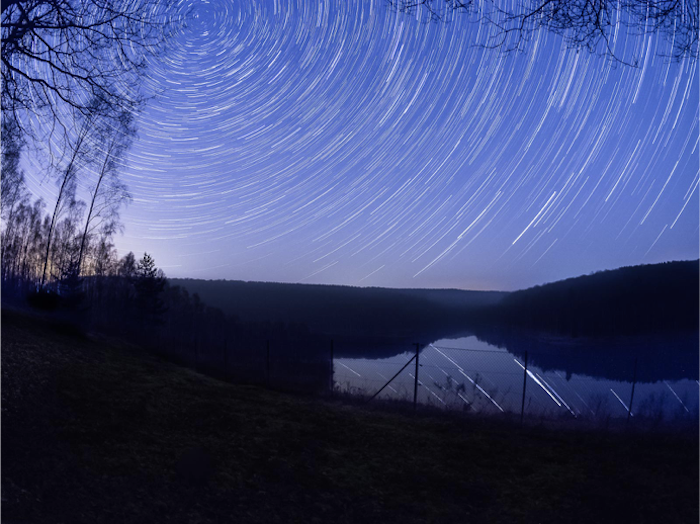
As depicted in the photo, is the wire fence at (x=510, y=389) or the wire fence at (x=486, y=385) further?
the wire fence at (x=510, y=389)

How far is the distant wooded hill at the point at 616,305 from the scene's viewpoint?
80.9m

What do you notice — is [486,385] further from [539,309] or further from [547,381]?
[539,309]

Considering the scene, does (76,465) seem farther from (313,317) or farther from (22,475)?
(313,317)

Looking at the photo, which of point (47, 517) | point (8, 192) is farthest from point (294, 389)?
point (8, 192)

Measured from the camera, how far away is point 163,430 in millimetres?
9133

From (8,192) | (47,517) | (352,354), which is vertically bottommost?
(352,354)

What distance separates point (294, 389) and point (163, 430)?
812 cm

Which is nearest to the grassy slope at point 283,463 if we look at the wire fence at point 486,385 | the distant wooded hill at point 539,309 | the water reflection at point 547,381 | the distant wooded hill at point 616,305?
the wire fence at point 486,385

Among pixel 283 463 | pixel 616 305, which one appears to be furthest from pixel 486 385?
pixel 616 305

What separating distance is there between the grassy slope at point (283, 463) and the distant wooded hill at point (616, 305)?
79345 millimetres

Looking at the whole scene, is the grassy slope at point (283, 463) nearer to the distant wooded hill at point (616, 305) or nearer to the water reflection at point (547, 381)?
the water reflection at point (547, 381)

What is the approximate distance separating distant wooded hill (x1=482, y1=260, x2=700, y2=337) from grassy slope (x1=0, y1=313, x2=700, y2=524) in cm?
7934

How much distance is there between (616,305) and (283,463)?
321 ft

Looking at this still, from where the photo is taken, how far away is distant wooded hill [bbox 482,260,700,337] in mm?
80938
